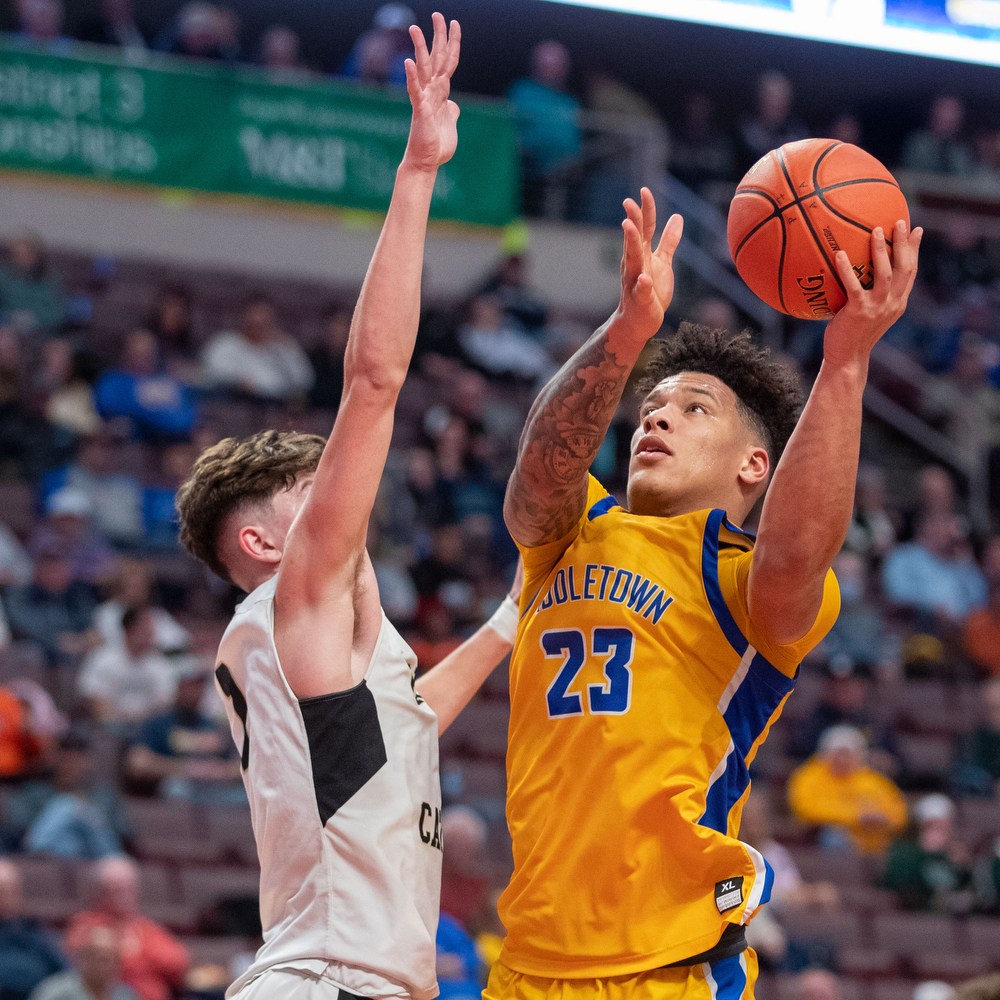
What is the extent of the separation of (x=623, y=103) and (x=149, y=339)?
7036 mm

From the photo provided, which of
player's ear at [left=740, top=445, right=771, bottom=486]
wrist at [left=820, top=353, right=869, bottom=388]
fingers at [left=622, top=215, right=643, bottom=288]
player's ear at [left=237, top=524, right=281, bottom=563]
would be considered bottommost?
player's ear at [left=237, top=524, right=281, bottom=563]

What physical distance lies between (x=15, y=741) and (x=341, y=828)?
550 centimetres

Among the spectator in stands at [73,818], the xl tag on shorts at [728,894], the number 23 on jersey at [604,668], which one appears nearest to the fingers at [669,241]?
the number 23 on jersey at [604,668]

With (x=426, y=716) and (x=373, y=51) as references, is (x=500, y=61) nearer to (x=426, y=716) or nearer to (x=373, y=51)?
(x=373, y=51)

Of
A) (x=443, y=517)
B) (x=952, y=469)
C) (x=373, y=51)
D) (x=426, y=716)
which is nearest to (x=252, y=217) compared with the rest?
(x=373, y=51)

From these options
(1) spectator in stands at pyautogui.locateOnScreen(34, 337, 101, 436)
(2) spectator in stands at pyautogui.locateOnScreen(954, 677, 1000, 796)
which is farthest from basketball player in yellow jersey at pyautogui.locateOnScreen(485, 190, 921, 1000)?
(2) spectator in stands at pyautogui.locateOnScreen(954, 677, 1000, 796)

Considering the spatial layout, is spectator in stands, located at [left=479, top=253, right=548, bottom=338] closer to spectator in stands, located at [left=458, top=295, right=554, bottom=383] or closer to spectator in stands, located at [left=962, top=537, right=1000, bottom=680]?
spectator in stands, located at [left=458, top=295, right=554, bottom=383]

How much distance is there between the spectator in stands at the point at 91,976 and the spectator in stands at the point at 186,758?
1.62 metres

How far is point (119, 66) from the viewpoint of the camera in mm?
11289

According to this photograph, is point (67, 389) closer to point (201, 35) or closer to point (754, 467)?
point (201, 35)

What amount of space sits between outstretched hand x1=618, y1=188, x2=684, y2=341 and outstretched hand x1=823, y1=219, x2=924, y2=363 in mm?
363

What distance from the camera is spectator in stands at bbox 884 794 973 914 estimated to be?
9188 millimetres

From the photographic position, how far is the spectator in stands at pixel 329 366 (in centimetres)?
1131

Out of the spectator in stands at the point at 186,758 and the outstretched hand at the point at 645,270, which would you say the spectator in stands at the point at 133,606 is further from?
the outstretched hand at the point at 645,270
